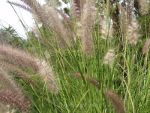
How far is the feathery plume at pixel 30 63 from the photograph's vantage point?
2371mm

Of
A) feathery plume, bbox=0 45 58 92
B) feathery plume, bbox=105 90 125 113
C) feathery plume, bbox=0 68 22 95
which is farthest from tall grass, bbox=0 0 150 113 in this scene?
feathery plume, bbox=105 90 125 113

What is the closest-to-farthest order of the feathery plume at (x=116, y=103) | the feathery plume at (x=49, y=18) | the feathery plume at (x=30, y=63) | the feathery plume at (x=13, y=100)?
the feathery plume at (x=116, y=103), the feathery plume at (x=13, y=100), the feathery plume at (x=30, y=63), the feathery plume at (x=49, y=18)

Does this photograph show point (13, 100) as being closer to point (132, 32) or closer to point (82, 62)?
point (82, 62)

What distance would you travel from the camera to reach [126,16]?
327 cm

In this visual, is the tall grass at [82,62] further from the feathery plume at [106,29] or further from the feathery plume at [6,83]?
the feathery plume at [6,83]

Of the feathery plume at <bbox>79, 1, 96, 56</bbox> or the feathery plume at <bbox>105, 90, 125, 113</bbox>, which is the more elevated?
the feathery plume at <bbox>79, 1, 96, 56</bbox>

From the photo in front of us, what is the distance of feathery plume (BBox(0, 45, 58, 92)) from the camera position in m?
2.37

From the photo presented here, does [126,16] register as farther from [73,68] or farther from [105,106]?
[105,106]

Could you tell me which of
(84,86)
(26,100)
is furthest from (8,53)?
(84,86)

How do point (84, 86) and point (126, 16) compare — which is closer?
point (84, 86)

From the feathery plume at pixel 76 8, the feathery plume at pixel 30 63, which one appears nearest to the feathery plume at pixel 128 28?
the feathery plume at pixel 76 8

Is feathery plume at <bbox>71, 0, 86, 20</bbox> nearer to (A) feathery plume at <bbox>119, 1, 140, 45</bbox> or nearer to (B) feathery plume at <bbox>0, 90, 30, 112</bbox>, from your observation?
(A) feathery plume at <bbox>119, 1, 140, 45</bbox>

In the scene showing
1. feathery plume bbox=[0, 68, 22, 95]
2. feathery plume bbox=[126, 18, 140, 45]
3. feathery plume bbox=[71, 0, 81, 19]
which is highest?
feathery plume bbox=[71, 0, 81, 19]

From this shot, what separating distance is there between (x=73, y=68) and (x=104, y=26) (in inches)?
14.1
